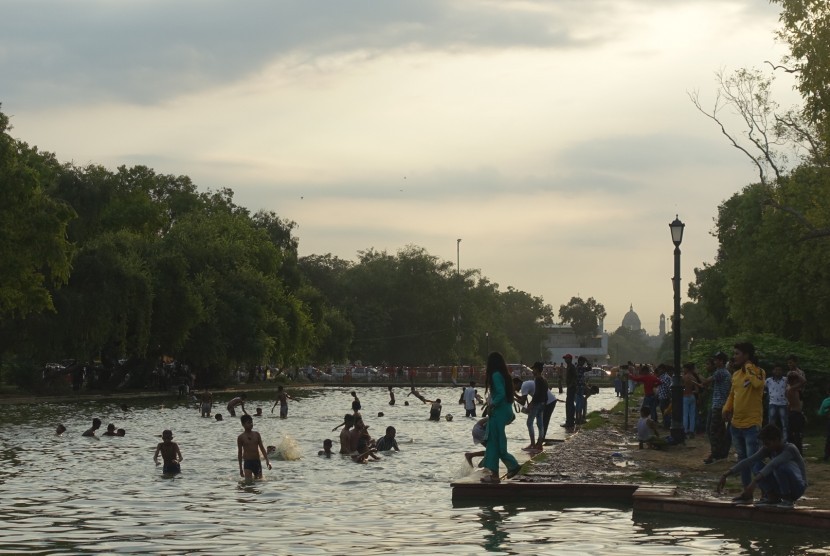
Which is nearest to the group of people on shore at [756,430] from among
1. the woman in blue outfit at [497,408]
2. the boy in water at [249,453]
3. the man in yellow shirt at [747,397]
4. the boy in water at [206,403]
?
the man in yellow shirt at [747,397]

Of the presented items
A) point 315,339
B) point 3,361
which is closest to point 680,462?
point 3,361

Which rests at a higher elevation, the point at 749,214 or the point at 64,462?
the point at 749,214

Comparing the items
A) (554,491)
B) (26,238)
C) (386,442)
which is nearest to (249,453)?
(554,491)

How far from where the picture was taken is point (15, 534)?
14.7m

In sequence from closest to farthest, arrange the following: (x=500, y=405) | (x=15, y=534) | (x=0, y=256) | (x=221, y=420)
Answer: (x=15, y=534) → (x=500, y=405) → (x=221, y=420) → (x=0, y=256)

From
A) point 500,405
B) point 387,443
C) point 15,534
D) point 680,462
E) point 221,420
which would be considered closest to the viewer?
point 15,534

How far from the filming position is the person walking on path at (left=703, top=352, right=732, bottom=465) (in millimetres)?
21328

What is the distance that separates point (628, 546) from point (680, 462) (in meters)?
9.04

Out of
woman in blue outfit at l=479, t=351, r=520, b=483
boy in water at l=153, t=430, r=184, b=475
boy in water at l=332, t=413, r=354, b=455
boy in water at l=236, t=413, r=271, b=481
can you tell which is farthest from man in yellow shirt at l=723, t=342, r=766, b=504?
boy in water at l=332, t=413, r=354, b=455

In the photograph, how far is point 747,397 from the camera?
54.5 ft

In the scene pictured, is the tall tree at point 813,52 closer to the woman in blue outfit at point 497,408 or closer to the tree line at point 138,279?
the woman in blue outfit at point 497,408

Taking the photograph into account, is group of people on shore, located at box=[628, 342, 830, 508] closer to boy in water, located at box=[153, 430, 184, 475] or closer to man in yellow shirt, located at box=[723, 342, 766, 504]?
man in yellow shirt, located at box=[723, 342, 766, 504]

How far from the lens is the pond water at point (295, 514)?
531 inches

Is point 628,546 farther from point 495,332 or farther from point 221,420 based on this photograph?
point 495,332
